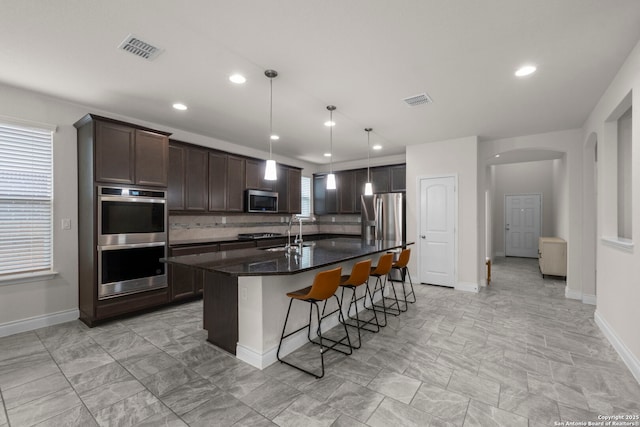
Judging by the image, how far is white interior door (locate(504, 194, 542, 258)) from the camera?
879 cm

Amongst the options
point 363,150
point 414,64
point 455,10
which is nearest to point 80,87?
point 414,64

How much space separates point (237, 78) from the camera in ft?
9.48

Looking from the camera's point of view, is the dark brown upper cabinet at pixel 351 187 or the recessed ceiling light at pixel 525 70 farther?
the dark brown upper cabinet at pixel 351 187

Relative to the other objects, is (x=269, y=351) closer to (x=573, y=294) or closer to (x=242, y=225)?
(x=242, y=225)

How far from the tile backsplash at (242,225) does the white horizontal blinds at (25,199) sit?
1497mm

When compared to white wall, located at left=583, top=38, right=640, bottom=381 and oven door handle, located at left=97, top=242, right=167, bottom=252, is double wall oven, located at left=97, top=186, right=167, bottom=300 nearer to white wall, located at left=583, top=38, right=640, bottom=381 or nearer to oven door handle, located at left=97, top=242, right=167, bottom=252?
oven door handle, located at left=97, top=242, right=167, bottom=252

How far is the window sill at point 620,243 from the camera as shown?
256 cm

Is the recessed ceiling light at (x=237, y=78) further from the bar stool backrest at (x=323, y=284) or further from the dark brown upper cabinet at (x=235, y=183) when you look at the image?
the dark brown upper cabinet at (x=235, y=183)

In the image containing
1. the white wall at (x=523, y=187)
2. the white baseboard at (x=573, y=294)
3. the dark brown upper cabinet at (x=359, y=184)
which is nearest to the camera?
the white baseboard at (x=573, y=294)

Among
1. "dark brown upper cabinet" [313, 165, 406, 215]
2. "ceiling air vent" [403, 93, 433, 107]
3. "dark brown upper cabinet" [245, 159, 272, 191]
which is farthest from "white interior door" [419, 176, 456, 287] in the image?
"dark brown upper cabinet" [245, 159, 272, 191]

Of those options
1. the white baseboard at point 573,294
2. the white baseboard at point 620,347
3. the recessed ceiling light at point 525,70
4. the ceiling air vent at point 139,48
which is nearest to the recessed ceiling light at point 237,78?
the ceiling air vent at point 139,48

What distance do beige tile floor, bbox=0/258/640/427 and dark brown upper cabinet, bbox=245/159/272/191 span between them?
278 cm

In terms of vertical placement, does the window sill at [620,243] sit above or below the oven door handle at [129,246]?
above

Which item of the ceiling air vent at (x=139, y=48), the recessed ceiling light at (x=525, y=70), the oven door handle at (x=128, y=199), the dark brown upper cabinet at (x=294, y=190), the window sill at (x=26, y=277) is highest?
the ceiling air vent at (x=139, y=48)
